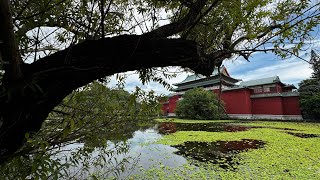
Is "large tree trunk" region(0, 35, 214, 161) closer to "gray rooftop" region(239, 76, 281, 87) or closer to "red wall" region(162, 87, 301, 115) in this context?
"red wall" region(162, 87, 301, 115)

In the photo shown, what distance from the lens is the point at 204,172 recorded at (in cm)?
329

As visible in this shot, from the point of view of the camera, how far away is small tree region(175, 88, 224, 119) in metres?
15.3

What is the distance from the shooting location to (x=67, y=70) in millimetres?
747

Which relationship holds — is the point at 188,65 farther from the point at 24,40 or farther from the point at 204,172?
the point at 204,172

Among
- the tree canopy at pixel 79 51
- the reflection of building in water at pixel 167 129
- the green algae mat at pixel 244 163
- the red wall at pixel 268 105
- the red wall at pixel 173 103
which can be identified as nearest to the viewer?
the tree canopy at pixel 79 51

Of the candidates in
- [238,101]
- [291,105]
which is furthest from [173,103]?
[291,105]

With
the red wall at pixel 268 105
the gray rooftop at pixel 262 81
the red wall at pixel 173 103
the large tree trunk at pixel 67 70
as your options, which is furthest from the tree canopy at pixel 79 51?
the red wall at pixel 173 103

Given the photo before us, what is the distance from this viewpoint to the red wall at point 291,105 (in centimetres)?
1430

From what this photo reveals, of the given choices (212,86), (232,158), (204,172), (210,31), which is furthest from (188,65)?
(212,86)

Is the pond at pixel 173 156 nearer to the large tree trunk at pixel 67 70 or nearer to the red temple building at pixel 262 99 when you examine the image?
the large tree trunk at pixel 67 70

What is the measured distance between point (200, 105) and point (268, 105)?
16.1ft

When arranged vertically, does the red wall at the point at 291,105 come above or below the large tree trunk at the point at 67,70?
below

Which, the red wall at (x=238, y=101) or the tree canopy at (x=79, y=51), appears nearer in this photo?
the tree canopy at (x=79, y=51)

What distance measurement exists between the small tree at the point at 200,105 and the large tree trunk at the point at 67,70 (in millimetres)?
14806
